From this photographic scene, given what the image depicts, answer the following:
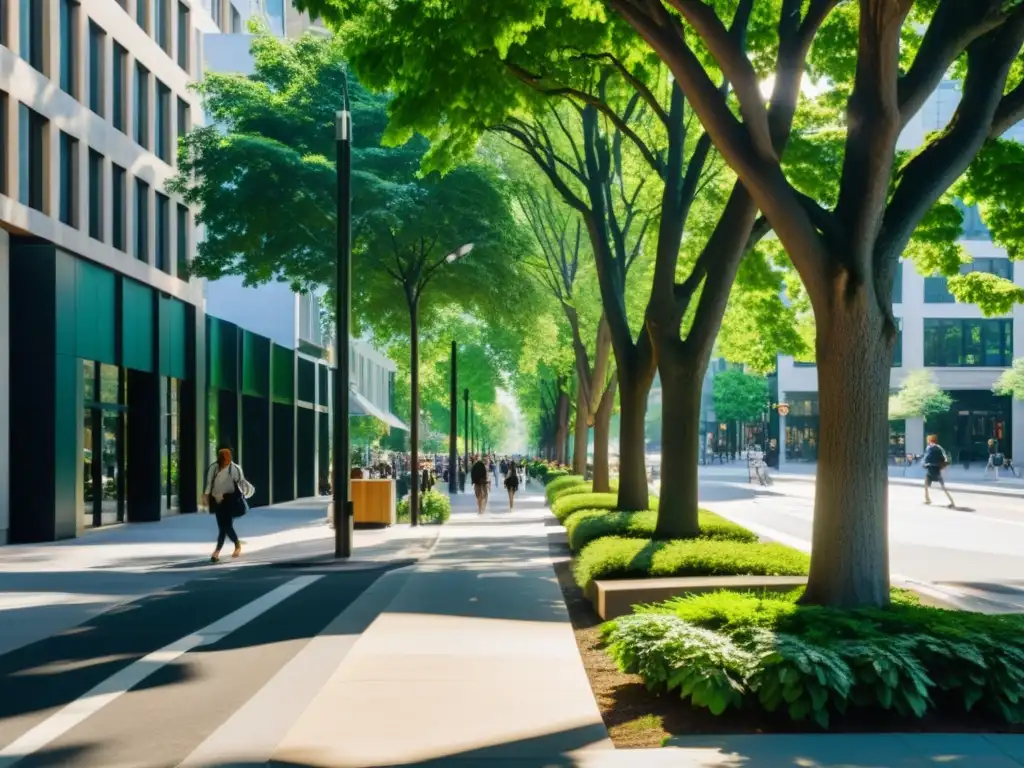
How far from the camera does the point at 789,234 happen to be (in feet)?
35.1

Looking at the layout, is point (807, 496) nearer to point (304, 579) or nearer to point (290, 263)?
point (290, 263)

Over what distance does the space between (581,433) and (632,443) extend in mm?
23074

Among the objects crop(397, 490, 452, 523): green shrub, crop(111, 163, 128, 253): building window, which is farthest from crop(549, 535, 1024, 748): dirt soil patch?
crop(397, 490, 452, 523): green shrub

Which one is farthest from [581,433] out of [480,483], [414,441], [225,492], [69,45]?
[225,492]

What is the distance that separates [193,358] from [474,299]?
818cm

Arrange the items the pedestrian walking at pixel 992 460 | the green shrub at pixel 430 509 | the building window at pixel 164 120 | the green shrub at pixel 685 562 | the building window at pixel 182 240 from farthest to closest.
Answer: the pedestrian walking at pixel 992 460 → the building window at pixel 182 240 → the building window at pixel 164 120 → the green shrub at pixel 430 509 → the green shrub at pixel 685 562

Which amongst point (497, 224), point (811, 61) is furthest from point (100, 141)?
point (811, 61)

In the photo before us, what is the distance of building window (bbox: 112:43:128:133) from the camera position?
3234 cm

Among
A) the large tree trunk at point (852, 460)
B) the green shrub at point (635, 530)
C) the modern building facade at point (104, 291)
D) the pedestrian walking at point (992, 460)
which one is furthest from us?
the pedestrian walking at point (992, 460)

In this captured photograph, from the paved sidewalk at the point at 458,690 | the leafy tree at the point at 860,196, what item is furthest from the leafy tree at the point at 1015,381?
the leafy tree at the point at 860,196

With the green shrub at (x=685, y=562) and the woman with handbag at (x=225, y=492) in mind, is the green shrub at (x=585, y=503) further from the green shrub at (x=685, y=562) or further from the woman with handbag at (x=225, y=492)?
the green shrub at (x=685, y=562)

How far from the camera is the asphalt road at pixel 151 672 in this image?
8023mm

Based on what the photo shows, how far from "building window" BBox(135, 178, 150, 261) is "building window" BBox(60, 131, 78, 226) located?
498 centimetres

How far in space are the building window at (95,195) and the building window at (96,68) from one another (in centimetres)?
106
